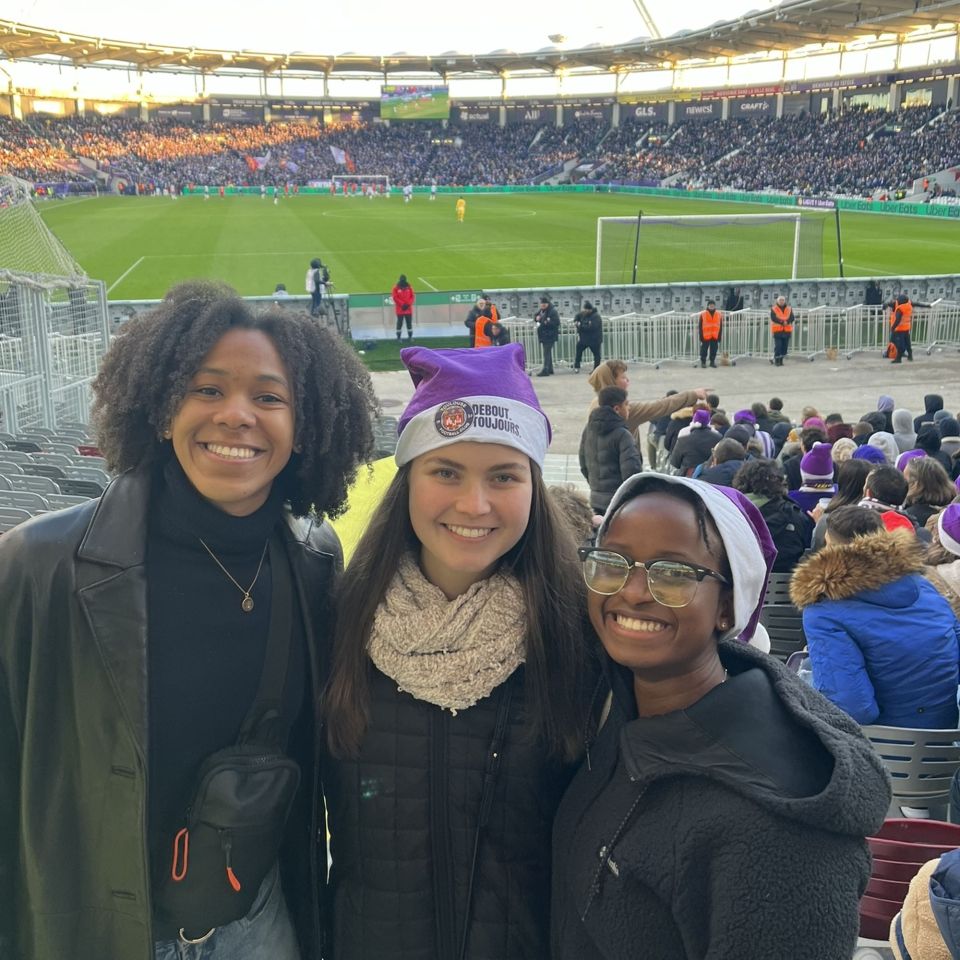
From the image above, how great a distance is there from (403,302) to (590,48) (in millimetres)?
63630

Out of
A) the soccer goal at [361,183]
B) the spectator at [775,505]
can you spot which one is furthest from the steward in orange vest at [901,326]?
the soccer goal at [361,183]

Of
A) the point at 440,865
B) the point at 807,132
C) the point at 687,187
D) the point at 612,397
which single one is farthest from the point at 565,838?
the point at 807,132

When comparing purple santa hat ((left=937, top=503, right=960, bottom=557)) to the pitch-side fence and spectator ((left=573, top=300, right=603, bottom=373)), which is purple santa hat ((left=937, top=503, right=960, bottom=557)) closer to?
spectator ((left=573, top=300, right=603, bottom=373))

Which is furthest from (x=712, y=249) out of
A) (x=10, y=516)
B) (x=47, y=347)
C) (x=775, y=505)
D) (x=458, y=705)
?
(x=458, y=705)

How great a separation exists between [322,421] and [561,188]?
71.3 m

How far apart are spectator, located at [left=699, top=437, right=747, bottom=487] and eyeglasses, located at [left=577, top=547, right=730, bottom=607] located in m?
5.26

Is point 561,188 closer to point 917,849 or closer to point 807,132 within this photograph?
point 807,132

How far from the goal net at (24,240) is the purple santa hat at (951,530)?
929 centimetres

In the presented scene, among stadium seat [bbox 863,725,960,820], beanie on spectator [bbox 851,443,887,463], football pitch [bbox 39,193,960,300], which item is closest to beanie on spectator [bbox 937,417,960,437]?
beanie on spectator [bbox 851,443,887,463]

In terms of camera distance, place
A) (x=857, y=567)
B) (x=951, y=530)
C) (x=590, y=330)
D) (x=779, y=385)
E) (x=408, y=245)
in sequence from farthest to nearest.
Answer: (x=408, y=245)
(x=590, y=330)
(x=779, y=385)
(x=951, y=530)
(x=857, y=567)

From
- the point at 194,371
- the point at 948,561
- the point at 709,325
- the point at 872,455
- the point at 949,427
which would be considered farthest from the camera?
the point at 709,325

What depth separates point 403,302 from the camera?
1906cm

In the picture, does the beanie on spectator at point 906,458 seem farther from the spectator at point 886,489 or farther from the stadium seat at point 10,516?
the stadium seat at point 10,516

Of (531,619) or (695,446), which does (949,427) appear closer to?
(695,446)
